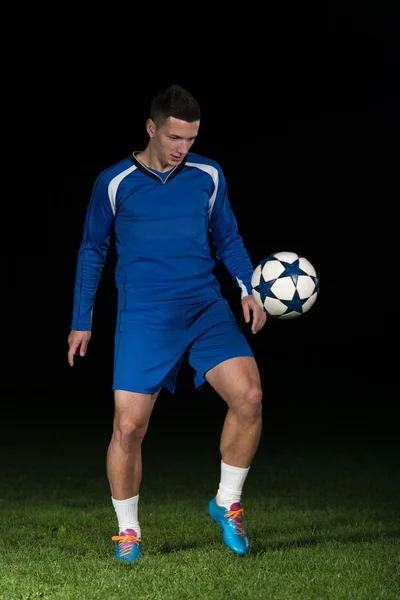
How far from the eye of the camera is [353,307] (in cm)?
2045

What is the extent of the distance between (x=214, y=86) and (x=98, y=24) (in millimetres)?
2372

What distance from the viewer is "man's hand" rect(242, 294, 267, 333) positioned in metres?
4.99

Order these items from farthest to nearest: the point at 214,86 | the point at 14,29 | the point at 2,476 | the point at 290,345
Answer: the point at 290,345
the point at 214,86
the point at 14,29
the point at 2,476

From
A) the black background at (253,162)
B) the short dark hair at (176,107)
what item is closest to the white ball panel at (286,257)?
the short dark hair at (176,107)

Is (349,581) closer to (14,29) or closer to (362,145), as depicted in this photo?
(14,29)

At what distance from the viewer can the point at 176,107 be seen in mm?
4832

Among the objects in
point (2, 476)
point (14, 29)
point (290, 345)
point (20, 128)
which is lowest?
point (290, 345)

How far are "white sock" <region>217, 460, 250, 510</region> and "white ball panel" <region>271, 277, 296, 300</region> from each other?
834 millimetres

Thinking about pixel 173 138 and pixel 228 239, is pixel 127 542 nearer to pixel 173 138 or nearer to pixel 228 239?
pixel 228 239

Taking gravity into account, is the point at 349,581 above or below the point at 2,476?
above

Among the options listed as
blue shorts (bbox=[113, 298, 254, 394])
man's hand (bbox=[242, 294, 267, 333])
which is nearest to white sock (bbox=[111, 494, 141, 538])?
blue shorts (bbox=[113, 298, 254, 394])

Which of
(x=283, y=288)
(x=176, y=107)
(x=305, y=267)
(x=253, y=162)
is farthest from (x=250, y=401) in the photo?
(x=253, y=162)

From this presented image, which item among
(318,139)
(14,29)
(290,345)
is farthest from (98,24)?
(290,345)

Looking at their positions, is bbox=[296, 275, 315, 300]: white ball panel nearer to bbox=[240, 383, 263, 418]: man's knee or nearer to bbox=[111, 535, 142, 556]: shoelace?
bbox=[240, 383, 263, 418]: man's knee
